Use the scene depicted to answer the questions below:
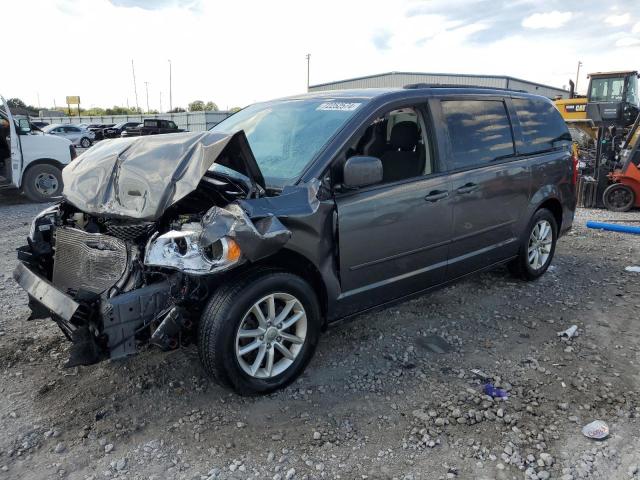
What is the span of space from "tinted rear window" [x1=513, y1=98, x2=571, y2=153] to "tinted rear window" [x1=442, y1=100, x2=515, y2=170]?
30 cm

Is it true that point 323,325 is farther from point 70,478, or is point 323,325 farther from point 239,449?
point 70,478

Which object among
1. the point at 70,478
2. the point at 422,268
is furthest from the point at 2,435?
the point at 422,268

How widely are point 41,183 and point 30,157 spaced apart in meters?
0.59

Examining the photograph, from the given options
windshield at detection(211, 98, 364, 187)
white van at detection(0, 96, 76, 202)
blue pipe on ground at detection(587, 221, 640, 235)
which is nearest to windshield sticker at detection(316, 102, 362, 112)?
windshield at detection(211, 98, 364, 187)

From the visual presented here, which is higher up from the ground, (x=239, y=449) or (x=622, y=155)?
(x=622, y=155)

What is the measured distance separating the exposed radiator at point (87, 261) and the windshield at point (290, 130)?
0.86 meters

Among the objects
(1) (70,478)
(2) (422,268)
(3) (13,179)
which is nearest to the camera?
(1) (70,478)

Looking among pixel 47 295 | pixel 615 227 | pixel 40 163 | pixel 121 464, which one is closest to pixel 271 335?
pixel 121 464

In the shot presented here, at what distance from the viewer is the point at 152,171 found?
3.06 meters

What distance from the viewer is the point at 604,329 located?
13.7 ft

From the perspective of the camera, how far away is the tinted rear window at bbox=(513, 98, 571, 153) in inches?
190

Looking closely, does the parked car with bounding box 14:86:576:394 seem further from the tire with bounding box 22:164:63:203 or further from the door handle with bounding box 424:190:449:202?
the tire with bounding box 22:164:63:203

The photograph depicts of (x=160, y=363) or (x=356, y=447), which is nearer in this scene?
(x=356, y=447)

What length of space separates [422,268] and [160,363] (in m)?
2.05
